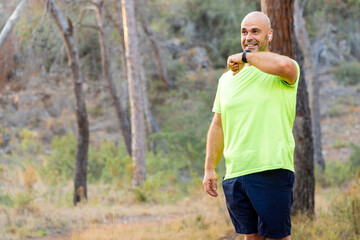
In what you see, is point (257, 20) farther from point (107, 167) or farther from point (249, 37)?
point (107, 167)

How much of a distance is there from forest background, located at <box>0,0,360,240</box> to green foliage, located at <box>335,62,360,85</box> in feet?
0.21

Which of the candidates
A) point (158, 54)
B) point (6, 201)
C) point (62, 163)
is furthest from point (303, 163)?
point (158, 54)

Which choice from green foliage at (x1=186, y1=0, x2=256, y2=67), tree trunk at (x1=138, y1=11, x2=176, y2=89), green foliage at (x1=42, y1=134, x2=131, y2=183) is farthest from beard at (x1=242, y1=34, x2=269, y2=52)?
green foliage at (x1=186, y1=0, x2=256, y2=67)

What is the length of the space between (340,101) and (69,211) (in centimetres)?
1919

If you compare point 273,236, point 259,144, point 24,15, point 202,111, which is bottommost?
point 202,111

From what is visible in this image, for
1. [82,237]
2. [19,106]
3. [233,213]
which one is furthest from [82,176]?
[19,106]

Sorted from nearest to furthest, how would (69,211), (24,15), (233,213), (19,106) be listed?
(233,213) < (24,15) < (69,211) < (19,106)

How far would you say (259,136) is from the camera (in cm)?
267

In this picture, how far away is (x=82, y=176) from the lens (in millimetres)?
10688

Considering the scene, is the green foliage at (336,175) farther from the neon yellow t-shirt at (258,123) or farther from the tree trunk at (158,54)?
the tree trunk at (158,54)

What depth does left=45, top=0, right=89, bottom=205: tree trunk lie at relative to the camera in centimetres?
977

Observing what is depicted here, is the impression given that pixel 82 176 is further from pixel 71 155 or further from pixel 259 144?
pixel 259 144

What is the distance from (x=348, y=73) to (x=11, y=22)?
902 inches

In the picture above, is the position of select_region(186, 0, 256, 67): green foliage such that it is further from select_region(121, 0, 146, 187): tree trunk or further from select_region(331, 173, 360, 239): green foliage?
select_region(331, 173, 360, 239): green foliage
